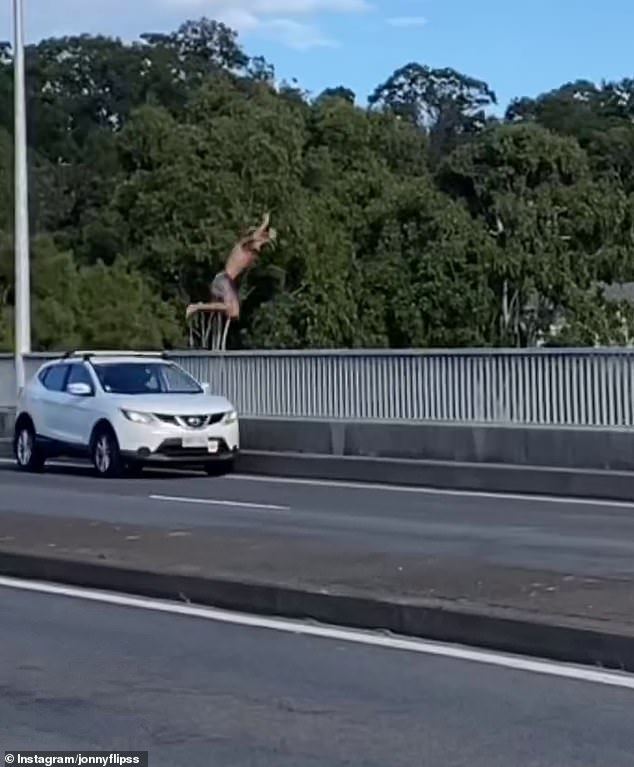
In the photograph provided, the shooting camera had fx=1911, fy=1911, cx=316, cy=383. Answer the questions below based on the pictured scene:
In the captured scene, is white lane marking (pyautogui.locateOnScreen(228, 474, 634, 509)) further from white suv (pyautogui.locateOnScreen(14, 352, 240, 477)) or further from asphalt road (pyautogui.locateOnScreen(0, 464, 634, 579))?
white suv (pyautogui.locateOnScreen(14, 352, 240, 477))

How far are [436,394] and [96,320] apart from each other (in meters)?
30.0

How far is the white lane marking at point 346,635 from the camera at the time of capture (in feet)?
33.7

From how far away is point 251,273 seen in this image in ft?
210

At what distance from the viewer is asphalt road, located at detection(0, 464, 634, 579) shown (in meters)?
15.7

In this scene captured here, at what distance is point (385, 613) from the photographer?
462 inches

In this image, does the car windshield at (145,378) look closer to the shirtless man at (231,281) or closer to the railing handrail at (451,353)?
the railing handrail at (451,353)

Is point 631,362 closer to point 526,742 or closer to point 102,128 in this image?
point 526,742

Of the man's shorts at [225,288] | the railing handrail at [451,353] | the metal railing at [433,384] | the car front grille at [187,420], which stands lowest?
the car front grille at [187,420]

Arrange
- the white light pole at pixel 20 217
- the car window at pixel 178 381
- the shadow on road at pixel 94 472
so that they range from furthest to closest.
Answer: the white light pole at pixel 20 217 → the car window at pixel 178 381 → the shadow on road at pixel 94 472

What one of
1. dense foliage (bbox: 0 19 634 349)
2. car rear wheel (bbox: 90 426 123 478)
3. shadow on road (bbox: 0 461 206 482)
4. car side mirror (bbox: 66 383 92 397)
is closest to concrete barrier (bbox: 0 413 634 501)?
shadow on road (bbox: 0 461 206 482)

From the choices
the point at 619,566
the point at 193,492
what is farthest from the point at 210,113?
the point at 619,566

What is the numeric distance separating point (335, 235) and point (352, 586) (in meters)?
50.5

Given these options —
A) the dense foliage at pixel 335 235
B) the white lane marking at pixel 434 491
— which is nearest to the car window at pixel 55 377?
the white lane marking at pixel 434 491

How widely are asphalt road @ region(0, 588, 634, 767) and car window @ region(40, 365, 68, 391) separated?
15.9 m
